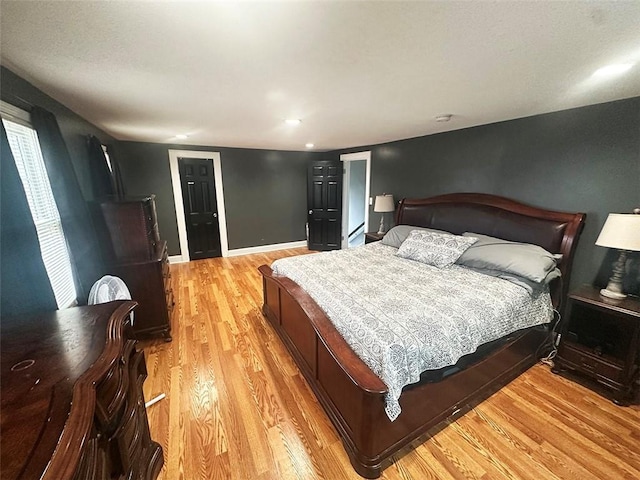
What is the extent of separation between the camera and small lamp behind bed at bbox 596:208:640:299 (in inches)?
69.5

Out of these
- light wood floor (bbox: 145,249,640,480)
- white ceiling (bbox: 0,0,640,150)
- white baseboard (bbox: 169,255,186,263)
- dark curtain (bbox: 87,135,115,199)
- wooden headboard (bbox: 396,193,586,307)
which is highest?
white ceiling (bbox: 0,0,640,150)

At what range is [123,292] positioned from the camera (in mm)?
1760

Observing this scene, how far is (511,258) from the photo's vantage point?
7.26 ft

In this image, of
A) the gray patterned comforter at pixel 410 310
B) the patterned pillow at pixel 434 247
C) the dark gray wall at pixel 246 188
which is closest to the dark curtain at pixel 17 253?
the gray patterned comforter at pixel 410 310

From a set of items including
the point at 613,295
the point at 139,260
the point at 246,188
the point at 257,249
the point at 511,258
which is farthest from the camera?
the point at 257,249

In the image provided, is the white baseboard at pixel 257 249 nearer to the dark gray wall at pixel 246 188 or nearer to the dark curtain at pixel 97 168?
the dark gray wall at pixel 246 188

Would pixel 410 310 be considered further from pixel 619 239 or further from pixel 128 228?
pixel 128 228

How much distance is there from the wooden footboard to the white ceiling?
159cm

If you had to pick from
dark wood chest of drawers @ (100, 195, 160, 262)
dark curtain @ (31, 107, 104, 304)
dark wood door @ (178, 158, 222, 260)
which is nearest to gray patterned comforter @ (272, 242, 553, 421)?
dark wood chest of drawers @ (100, 195, 160, 262)

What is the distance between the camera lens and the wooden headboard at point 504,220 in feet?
7.48

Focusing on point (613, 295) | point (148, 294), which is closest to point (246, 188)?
point (148, 294)

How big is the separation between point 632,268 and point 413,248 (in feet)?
5.51

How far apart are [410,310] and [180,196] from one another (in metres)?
4.56

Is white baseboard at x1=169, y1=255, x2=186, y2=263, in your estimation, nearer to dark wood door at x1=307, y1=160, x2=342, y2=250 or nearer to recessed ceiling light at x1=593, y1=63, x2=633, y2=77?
dark wood door at x1=307, y1=160, x2=342, y2=250
